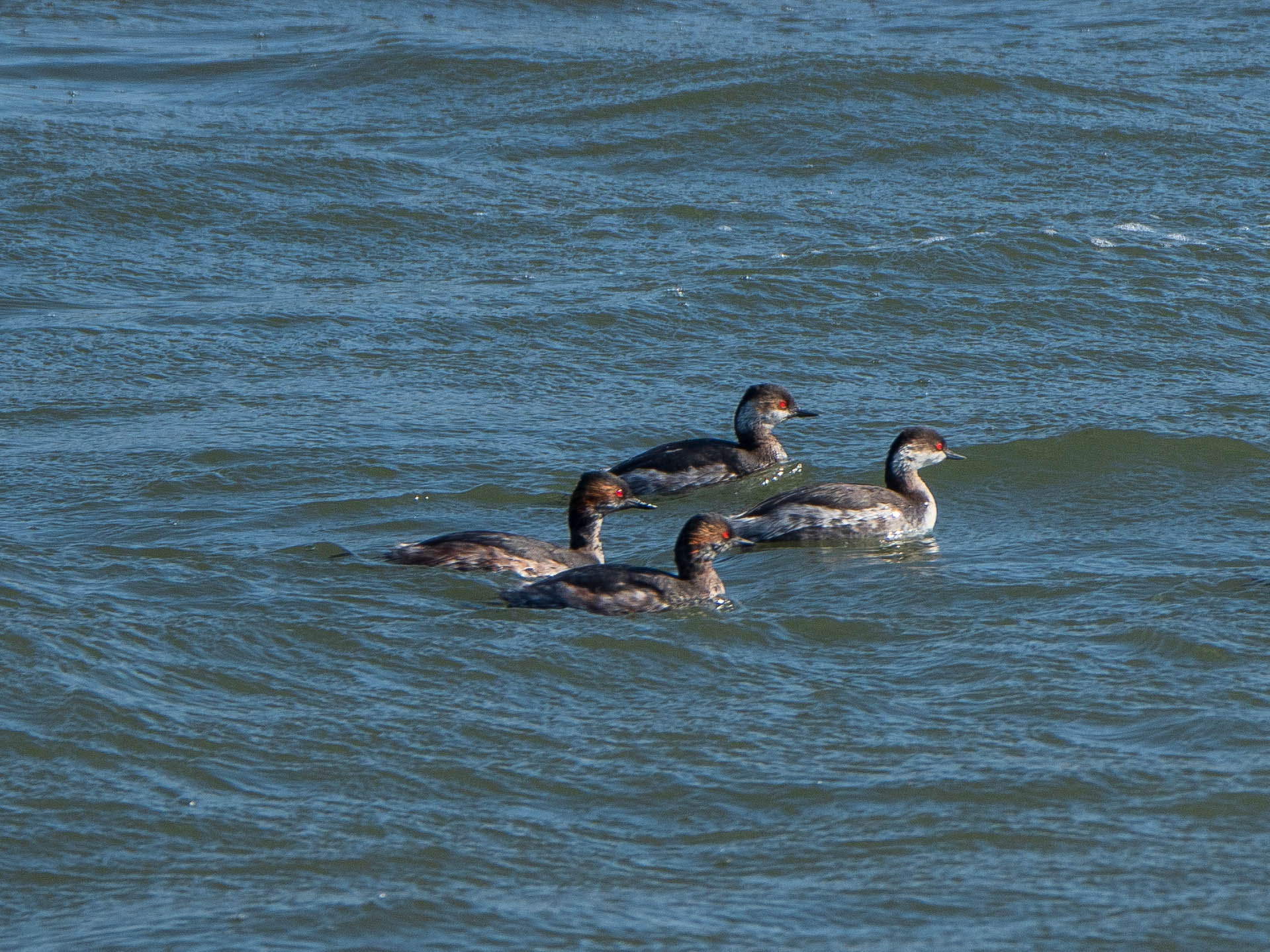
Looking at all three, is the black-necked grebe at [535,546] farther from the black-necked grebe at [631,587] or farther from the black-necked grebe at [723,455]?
the black-necked grebe at [723,455]

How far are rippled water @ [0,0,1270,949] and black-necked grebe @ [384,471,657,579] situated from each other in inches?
7.3

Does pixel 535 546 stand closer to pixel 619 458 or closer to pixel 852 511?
pixel 852 511

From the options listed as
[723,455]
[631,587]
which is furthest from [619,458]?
[631,587]

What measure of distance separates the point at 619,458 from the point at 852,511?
173 centimetres

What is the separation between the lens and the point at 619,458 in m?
11.7

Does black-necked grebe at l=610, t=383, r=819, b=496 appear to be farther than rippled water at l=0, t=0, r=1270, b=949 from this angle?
Yes

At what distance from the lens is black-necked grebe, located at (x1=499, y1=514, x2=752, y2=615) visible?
9008 millimetres

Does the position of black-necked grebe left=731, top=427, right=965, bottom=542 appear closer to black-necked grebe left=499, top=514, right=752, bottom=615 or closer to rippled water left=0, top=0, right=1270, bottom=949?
Answer: rippled water left=0, top=0, right=1270, bottom=949

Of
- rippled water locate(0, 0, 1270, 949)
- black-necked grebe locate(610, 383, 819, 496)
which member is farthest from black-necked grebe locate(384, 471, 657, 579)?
black-necked grebe locate(610, 383, 819, 496)

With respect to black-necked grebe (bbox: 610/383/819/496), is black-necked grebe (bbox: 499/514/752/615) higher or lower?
lower

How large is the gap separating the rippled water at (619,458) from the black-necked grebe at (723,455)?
7.0 inches

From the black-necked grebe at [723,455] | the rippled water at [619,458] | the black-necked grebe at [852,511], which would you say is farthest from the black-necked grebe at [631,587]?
the black-necked grebe at [723,455]

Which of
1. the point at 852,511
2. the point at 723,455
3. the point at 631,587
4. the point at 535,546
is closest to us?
the point at 631,587

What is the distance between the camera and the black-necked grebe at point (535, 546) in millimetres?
9430
